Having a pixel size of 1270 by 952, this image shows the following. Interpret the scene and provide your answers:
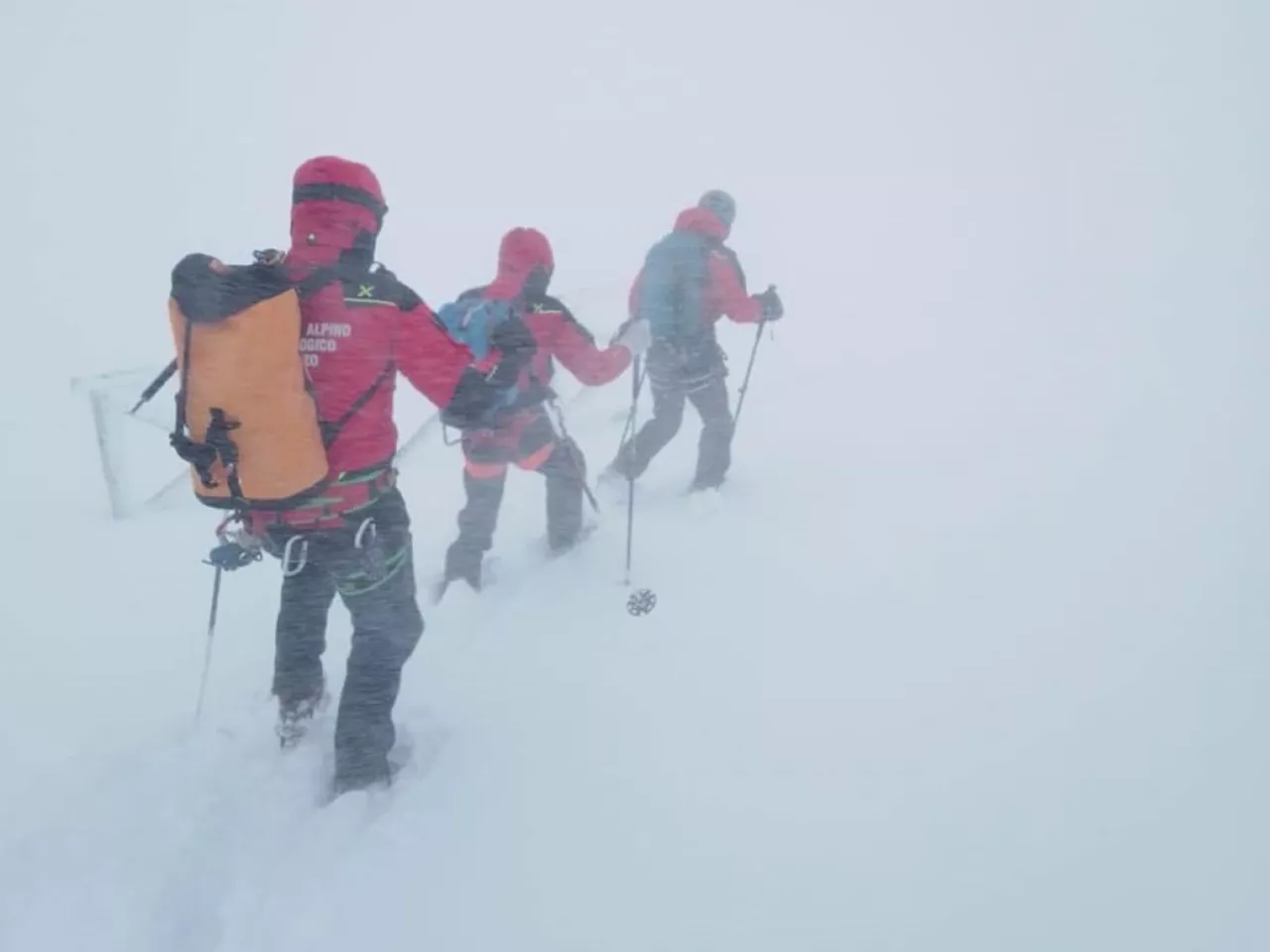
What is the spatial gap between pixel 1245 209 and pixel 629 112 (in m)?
43.0

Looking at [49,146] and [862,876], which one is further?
[49,146]

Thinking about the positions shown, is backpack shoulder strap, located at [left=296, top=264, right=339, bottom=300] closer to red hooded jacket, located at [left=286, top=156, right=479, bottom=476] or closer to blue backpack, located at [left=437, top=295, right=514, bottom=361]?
red hooded jacket, located at [left=286, top=156, right=479, bottom=476]

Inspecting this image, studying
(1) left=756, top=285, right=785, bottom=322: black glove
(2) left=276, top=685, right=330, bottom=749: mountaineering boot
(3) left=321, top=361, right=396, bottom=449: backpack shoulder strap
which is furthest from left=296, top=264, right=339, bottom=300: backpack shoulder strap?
(1) left=756, top=285, right=785, bottom=322: black glove

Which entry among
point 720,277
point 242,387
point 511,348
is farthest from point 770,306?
point 242,387

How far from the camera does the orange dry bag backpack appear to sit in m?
2.55

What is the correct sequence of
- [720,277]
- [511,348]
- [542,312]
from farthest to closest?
[720,277] → [542,312] → [511,348]

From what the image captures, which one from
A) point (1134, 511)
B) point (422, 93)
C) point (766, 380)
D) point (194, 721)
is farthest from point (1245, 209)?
point (422, 93)

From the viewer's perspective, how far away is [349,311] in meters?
2.89

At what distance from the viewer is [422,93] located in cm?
6216

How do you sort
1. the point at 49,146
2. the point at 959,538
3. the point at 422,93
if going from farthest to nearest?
the point at 422,93
the point at 49,146
the point at 959,538

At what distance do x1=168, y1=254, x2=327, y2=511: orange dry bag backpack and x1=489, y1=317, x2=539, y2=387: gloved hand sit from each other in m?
1.34

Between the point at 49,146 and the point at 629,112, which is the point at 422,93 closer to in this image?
the point at 629,112

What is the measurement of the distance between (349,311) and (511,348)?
4.16 ft

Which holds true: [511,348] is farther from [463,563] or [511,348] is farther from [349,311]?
[463,563]
